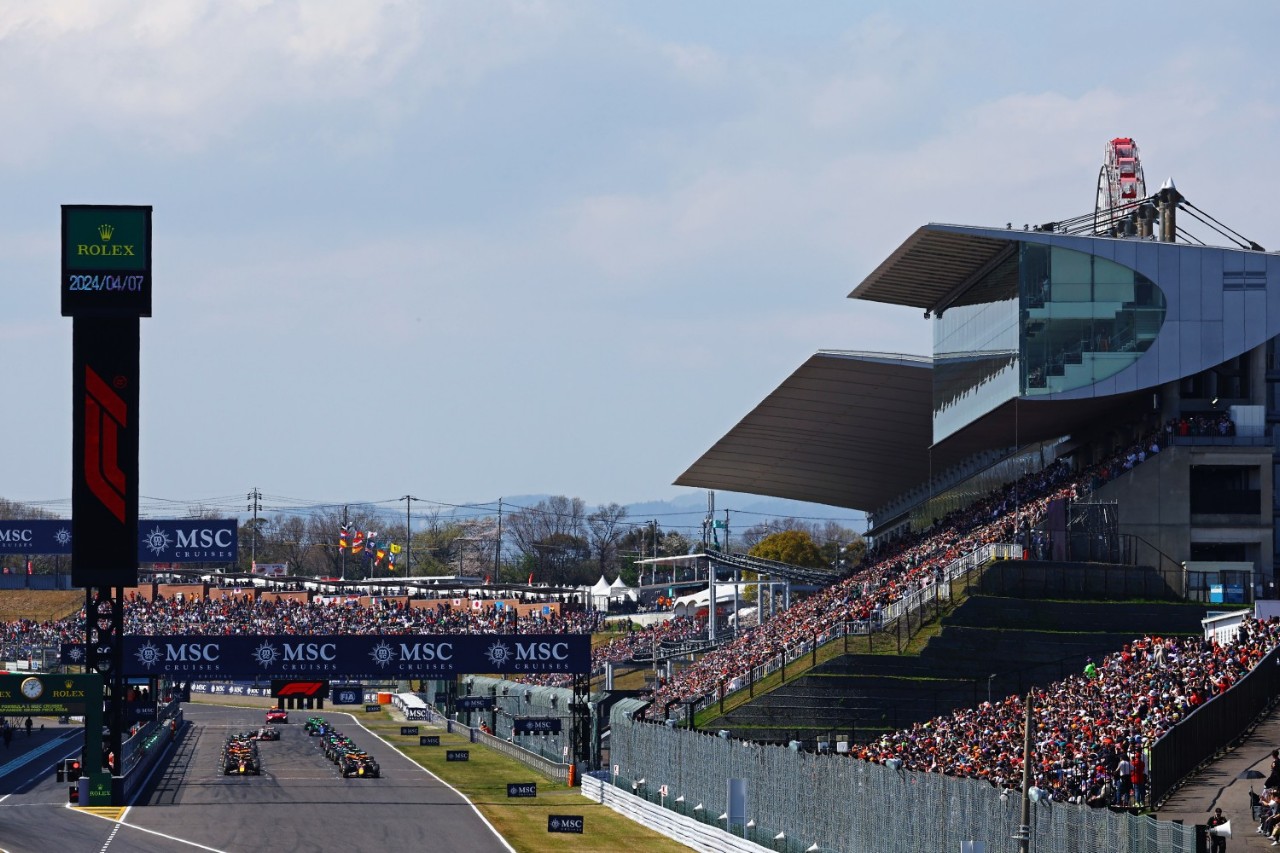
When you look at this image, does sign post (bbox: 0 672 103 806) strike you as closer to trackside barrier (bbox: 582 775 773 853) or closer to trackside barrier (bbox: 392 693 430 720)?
trackside barrier (bbox: 582 775 773 853)

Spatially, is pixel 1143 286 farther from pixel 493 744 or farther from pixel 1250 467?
pixel 493 744

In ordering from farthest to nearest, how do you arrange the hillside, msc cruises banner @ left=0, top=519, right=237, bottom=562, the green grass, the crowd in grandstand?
the hillside
msc cruises banner @ left=0, top=519, right=237, bottom=562
the green grass
the crowd in grandstand

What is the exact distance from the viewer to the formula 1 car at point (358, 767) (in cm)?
6197

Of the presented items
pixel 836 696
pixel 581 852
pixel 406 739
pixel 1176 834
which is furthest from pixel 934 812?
pixel 406 739

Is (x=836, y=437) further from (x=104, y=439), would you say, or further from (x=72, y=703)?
(x=72, y=703)

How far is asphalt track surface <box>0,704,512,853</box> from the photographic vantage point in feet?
139

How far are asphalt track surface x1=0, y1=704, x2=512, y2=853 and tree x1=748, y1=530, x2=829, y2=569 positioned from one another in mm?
91172

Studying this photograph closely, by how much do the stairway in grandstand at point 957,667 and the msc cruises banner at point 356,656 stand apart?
8.53 meters

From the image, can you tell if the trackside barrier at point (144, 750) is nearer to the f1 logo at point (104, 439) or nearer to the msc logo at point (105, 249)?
the f1 logo at point (104, 439)

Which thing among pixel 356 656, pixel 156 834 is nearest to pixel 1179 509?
pixel 356 656

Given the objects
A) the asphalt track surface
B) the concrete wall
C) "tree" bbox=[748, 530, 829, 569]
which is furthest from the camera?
"tree" bbox=[748, 530, 829, 569]

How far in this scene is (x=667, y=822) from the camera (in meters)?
45.5

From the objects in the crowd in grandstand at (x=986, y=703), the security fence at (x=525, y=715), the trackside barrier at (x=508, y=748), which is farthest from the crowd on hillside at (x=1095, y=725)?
the security fence at (x=525, y=715)

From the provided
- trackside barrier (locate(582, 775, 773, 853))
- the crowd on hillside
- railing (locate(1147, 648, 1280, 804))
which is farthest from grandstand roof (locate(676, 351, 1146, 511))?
railing (locate(1147, 648, 1280, 804))
